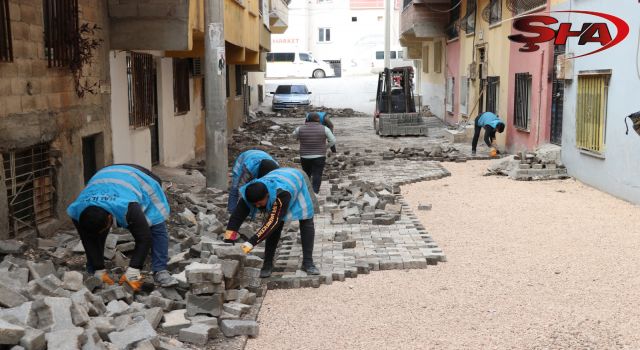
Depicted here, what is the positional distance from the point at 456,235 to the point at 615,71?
4.64 m

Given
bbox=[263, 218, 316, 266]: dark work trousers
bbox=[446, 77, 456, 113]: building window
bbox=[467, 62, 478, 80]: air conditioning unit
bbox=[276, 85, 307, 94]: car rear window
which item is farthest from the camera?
bbox=[276, 85, 307, 94]: car rear window

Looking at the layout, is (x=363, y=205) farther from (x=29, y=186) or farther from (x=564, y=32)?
(x=564, y=32)

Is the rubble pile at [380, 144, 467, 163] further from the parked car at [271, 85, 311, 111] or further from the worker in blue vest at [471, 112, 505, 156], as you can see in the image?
the parked car at [271, 85, 311, 111]

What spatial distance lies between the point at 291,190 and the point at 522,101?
38.4 ft

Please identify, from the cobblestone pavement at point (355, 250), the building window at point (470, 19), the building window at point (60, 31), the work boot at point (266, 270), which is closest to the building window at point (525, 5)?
the building window at point (470, 19)

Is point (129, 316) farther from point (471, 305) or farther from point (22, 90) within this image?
point (22, 90)

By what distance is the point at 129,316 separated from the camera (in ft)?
16.5

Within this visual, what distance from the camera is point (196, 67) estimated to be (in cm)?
1731

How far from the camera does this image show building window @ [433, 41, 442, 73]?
30719 millimetres

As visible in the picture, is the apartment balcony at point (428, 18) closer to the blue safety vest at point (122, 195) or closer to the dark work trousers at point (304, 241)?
the dark work trousers at point (304, 241)

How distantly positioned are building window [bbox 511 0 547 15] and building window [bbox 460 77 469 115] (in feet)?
20.3

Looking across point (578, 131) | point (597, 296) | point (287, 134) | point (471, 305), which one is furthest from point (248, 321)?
point (287, 134)

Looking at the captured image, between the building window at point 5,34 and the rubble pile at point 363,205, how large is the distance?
15.2 ft

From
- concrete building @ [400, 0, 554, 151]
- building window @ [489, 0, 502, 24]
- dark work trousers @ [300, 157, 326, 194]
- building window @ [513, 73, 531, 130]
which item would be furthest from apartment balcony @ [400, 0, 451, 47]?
dark work trousers @ [300, 157, 326, 194]
